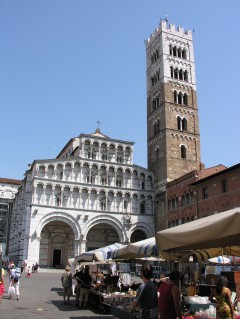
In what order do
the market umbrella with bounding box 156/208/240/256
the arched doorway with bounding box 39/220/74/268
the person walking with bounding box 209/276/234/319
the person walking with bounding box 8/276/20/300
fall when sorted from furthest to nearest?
Result: the arched doorway with bounding box 39/220/74/268 → the person walking with bounding box 8/276/20/300 → the person walking with bounding box 209/276/234/319 → the market umbrella with bounding box 156/208/240/256

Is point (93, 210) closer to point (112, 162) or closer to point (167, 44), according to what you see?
point (112, 162)

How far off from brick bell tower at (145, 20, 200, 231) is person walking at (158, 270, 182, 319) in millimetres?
34769

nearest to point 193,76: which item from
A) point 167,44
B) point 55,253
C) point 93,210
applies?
point 167,44

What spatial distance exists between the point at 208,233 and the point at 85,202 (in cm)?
3548

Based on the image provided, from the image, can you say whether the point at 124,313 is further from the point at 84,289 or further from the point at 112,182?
the point at 112,182

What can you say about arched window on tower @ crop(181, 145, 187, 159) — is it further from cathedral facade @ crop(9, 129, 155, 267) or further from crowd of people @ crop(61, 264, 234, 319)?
crowd of people @ crop(61, 264, 234, 319)

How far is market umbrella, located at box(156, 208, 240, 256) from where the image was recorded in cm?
511

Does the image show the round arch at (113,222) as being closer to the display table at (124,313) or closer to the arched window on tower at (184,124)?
the arched window on tower at (184,124)

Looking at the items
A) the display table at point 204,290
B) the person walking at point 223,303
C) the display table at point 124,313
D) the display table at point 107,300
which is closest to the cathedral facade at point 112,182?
the display table at point 107,300

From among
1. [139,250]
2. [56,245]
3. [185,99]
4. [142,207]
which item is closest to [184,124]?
[185,99]

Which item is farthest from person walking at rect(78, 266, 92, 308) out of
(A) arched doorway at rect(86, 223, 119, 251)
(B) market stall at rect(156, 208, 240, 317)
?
(A) arched doorway at rect(86, 223, 119, 251)

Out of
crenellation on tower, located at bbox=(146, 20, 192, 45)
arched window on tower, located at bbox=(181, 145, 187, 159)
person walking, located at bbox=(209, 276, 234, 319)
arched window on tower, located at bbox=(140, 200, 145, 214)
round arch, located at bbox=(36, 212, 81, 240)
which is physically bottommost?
person walking, located at bbox=(209, 276, 234, 319)

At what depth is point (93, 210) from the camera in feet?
132

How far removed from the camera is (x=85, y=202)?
40375 mm
